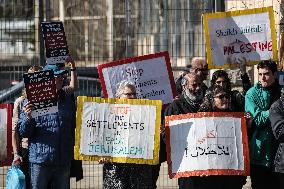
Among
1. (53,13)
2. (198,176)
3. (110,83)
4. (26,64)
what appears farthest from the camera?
(53,13)

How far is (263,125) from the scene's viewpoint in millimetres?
9328

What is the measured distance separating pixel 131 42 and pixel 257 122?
3.93 meters

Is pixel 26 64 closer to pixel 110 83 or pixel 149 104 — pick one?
pixel 110 83

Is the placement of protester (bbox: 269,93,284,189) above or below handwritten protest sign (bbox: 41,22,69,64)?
below

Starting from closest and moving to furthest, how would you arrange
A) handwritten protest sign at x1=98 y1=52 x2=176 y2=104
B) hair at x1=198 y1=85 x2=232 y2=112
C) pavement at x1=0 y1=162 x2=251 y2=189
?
hair at x1=198 y1=85 x2=232 y2=112 < handwritten protest sign at x1=98 y1=52 x2=176 y2=104 < pavement at x1=0 y1=162 x2=251 y2=189

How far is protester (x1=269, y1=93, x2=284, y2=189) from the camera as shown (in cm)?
890

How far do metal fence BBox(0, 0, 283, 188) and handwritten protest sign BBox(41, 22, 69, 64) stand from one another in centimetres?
202

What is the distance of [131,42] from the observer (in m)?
12.9

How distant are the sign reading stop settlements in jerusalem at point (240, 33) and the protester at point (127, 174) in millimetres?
1595

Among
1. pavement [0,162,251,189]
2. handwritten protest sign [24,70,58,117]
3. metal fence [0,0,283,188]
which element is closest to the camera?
handwritten protest sign [24,70,58,117]

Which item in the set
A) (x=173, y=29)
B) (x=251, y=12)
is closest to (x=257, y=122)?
(x=251, y=12)

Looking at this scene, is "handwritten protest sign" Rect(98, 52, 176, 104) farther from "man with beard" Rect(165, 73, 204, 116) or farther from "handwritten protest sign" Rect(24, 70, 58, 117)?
"man with beard" Rect(165, 73, 204, 116)

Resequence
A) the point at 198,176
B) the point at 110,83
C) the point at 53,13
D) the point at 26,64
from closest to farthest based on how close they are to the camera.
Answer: the point at 198,176
the point at 110,83
the point at 26,64
the point at 53,13

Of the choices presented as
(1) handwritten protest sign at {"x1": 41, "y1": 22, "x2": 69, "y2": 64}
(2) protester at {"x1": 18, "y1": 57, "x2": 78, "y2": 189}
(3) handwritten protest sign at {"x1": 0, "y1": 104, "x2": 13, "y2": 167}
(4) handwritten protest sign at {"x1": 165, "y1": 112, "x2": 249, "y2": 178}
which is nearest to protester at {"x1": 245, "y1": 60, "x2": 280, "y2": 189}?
(4) handwritten protest sign at {"x1": 165, "y1": 112, "x2": 249, "y2": 178}
